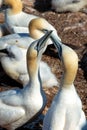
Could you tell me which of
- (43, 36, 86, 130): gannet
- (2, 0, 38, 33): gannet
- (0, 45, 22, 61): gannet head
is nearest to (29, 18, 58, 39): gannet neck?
(0, 45, 22, 61): gannet head

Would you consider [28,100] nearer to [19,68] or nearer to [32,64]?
[32,64]

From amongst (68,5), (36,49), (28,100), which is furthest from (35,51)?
(68,5)

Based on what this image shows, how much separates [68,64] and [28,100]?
83 centimetres

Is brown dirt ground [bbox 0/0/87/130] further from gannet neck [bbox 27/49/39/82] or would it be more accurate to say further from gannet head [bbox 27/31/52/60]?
gannet head [bbox 27/31/52/60]

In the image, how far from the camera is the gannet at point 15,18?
8.73m

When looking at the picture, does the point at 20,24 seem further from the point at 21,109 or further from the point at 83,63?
the point at 21,109

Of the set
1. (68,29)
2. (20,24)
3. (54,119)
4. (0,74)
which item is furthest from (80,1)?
(54,119)

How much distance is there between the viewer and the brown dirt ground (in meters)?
7.45

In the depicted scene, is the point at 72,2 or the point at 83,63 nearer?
the point at 83,63

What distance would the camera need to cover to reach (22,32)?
8.61m

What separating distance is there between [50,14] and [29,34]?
1.96 m

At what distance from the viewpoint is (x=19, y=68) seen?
743 cm

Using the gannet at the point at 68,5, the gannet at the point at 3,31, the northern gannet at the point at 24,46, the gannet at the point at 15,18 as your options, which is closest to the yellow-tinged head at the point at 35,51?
the northern gannet at the point at 24,46

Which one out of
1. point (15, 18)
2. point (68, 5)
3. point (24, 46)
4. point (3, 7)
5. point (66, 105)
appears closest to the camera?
point (66, 105)
